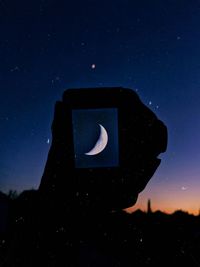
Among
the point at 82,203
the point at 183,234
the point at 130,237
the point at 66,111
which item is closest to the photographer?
the point at 82,203

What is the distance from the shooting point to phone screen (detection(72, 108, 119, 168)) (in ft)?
7.97

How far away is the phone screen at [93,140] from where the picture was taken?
2.43 meters

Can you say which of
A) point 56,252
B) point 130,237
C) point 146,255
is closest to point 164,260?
point 146,255

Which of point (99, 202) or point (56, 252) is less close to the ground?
point (99, 202)

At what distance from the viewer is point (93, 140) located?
2.41 metres

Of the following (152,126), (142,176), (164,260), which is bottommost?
(164,260)

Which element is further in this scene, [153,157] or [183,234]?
[183,234]

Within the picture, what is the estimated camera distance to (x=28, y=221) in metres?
2.38

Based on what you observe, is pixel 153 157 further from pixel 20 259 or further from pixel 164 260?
pixel 164 260

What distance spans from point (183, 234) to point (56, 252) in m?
1.90

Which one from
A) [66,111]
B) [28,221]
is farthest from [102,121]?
[28,221]

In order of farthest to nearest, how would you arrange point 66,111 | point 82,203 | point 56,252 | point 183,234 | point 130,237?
1. point 183,234
2. point 130,237
3. point 66,111
4. point 82,203
5. point 56,252

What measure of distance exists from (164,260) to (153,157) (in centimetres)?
140

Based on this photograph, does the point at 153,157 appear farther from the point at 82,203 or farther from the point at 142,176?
the point at 82,203
